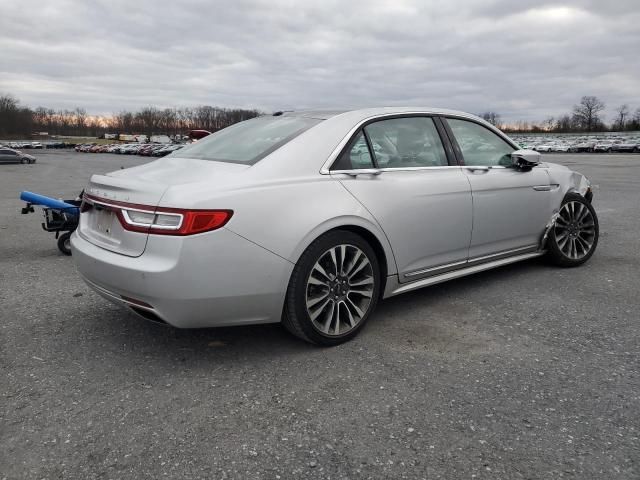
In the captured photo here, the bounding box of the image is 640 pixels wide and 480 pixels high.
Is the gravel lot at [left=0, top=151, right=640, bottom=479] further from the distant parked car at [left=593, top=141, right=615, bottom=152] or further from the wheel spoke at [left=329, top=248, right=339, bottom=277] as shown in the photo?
the distant parked car at [left=593, top=141, right=615, bottom=152]

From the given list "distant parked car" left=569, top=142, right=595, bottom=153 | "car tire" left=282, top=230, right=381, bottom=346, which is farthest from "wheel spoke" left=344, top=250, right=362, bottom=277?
"distant parked car" left=569, top=142, right=595, bottom=153

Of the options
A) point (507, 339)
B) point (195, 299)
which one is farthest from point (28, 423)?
point (507, 339)

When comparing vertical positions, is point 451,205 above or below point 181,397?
above

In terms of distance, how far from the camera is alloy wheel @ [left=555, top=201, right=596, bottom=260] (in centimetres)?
504

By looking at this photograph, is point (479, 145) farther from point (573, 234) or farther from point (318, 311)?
point (318, 311)

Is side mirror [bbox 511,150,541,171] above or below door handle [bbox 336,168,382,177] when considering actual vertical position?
above

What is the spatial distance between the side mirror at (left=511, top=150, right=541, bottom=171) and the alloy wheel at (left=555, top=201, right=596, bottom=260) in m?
0.74

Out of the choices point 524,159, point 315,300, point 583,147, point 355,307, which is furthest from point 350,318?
point 583,147

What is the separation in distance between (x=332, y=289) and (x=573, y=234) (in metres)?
3.09

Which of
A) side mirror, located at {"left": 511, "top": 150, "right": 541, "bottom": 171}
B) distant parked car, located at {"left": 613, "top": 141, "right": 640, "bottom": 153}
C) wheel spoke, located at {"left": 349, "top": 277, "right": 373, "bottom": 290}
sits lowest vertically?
wheel spoke, located at {"left": 349, "top": 277, "right": 373, "bottom": 290}

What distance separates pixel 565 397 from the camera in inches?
106

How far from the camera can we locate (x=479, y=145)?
4.42 m

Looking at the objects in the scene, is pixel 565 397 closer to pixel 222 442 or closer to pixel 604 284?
pixel 222 442

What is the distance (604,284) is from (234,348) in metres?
3.38
